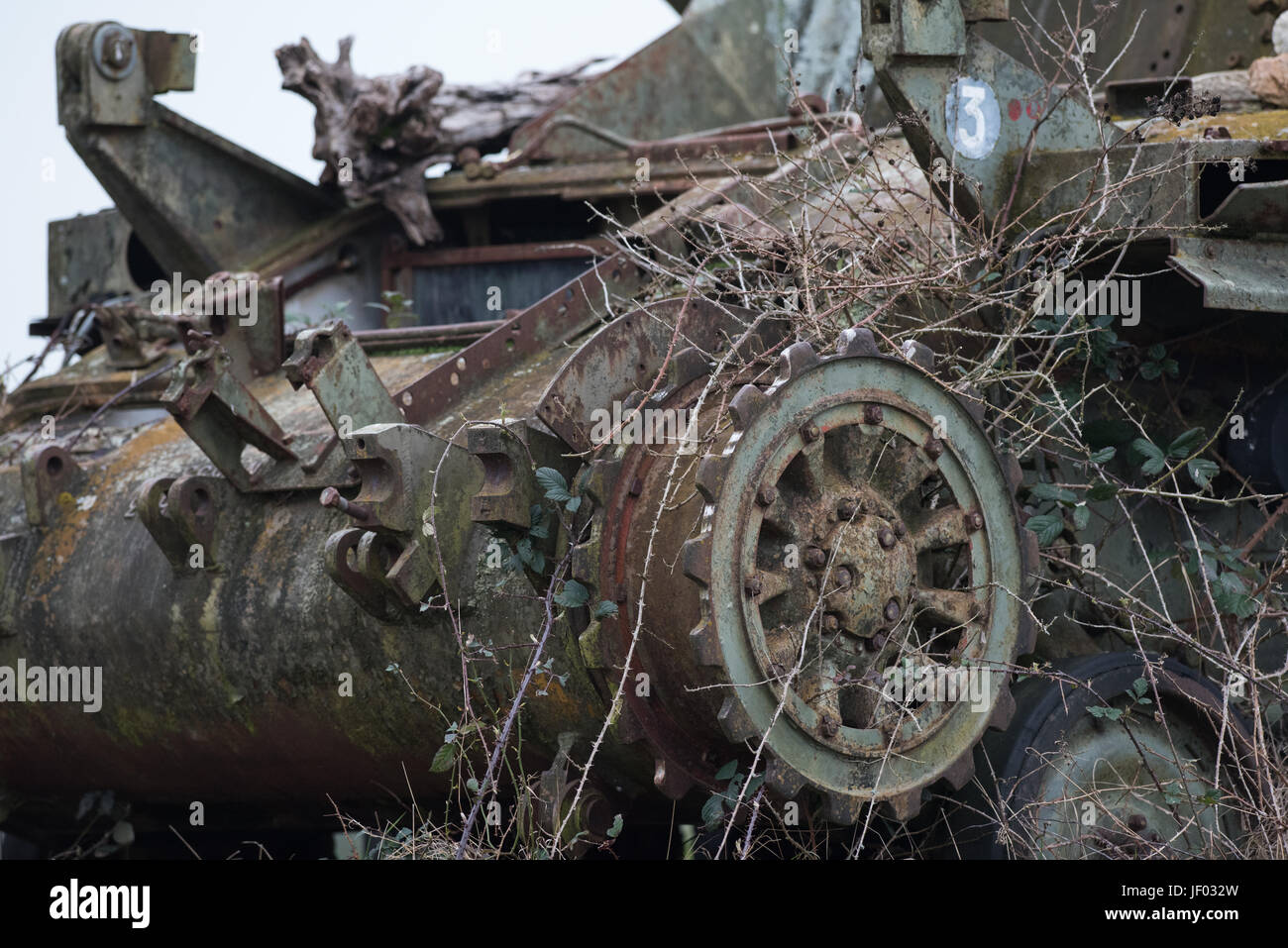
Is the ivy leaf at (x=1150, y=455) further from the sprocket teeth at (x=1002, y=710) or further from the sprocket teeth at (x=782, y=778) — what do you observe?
the sprocket teeth at (x=782, y=778)

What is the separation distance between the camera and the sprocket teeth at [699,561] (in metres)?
3.43

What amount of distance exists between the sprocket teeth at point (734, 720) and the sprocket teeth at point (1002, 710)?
0.75 meters

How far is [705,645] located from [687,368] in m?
0.86

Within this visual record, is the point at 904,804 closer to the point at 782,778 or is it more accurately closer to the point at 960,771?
the point at 960,771

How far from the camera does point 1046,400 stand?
15.0 ft

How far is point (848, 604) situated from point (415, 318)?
2.72 meters

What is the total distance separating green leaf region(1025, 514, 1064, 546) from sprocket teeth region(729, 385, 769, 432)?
1036 mm

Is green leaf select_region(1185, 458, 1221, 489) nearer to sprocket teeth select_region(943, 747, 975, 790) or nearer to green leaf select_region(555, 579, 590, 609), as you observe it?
sprocket teeth select_region(943, 747, 975, 790)

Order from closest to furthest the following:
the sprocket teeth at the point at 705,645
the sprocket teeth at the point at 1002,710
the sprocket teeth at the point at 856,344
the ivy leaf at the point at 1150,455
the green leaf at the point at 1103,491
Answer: the sprocket teeth at the point at 705,645 → the sprocket teeth at the point at 856,344 → the sprocket teeth at the point at 1002,710 → the green leaf at the point at 1103,491 → the ivy leaf at the point at 1150,455

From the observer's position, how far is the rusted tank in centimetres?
371

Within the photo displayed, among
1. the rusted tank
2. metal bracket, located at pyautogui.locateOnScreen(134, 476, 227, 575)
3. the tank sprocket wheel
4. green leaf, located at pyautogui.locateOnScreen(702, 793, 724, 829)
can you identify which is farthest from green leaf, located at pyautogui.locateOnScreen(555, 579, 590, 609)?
metal bracket, located at pyautogui.locateOnScreen(134, 476, 227, 575)

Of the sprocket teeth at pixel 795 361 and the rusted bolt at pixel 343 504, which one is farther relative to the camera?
the rusted bolt at pixel 343 504

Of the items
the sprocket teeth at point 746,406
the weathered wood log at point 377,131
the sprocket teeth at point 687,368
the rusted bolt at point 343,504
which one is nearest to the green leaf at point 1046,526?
the sprocket teeth at point 687,368

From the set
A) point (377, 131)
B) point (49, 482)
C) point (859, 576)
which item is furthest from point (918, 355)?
point (377, 131)
